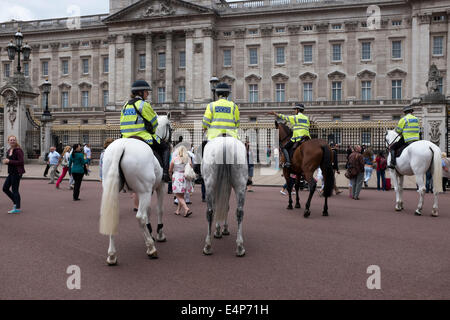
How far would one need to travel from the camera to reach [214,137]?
6.47 metres

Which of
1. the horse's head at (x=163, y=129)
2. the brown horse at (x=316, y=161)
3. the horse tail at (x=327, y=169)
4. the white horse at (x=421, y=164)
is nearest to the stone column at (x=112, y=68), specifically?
the brown horse at (x=316, y=161)

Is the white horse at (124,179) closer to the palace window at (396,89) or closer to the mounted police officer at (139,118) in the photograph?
the mounted police officer at (139,118)

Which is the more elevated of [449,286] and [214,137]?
[214,137]

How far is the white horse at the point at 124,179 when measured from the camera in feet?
17.1

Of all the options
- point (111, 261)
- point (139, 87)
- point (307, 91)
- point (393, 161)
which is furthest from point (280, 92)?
point (111, 261)

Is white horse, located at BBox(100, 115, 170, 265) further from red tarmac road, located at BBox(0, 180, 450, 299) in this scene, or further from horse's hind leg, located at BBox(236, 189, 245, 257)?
horse's hind leg, located at BBox(236, 189, 245, 257)

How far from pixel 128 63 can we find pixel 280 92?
820 inches

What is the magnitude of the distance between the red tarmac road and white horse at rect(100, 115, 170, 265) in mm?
510

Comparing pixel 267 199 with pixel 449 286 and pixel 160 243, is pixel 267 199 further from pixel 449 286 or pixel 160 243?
pixel 449 286

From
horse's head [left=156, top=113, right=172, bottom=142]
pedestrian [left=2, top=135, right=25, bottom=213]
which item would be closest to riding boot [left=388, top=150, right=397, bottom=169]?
horse's head [left=156, top=113, right=172, bottom=142]

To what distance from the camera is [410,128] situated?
9.80 m

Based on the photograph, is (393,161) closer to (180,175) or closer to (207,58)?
(180,175)

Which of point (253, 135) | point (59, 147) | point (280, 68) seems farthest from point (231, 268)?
point (280, 68)
